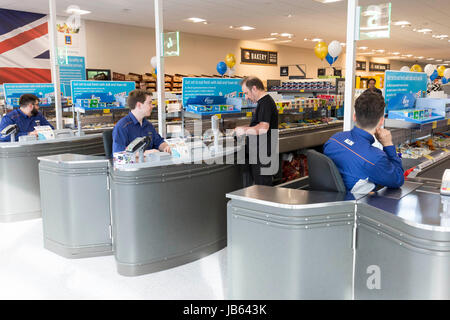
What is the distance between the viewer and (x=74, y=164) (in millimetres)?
3473

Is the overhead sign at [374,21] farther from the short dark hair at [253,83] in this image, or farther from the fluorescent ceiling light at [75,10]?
the fluorescent ceiling light at [75,10]

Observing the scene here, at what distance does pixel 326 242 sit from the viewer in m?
2.15

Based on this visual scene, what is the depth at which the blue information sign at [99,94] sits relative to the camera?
559 cm

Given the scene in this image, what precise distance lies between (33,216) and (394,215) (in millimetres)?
4217

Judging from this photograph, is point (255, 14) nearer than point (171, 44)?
No

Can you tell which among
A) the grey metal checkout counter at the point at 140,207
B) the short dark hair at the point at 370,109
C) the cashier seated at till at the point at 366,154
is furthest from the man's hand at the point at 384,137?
the grey metal checkout counter at the point at 140,207

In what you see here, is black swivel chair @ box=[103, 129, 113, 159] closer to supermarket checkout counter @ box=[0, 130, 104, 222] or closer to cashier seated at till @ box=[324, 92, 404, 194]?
supermarket checkout counter @ box=[0, 130, 104, 222]

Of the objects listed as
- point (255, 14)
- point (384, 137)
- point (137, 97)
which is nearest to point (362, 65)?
point (255, 14)

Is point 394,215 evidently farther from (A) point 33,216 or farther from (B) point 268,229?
(A) point 33,216

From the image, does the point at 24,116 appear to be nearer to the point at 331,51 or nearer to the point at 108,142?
the point at 108,142

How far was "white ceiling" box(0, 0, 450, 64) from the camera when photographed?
9.72m

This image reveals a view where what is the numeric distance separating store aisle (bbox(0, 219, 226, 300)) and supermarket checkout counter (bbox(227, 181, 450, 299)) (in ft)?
2.65

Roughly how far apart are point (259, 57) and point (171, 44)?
46.5 ft

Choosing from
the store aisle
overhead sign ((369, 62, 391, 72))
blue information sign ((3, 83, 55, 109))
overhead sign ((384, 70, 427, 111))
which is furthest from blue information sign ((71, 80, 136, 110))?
overhead sign ((369, 62, 391, 72))
